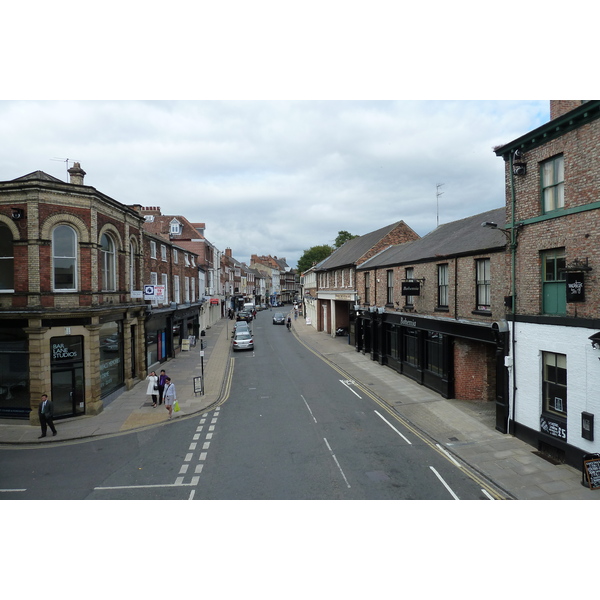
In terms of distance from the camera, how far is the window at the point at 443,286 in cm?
1836

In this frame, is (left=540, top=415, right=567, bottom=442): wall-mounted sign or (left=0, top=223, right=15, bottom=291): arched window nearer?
(left=540, top=415, right=567, bottom=442): wall-mounted sign

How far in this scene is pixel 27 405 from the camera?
15.0 m

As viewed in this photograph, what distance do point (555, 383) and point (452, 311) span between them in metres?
A: 6.48

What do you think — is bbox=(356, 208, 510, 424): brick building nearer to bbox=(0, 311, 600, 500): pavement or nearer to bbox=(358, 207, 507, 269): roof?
bbox=(358, 207, 507, 269): roof

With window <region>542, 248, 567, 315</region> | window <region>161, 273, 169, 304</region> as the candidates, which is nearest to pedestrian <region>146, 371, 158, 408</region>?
window <region>161, 273, 169, 304</region>

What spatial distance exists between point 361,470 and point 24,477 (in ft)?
30.3

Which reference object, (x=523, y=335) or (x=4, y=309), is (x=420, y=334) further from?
(x=4, y=309)

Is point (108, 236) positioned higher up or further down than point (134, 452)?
higher up

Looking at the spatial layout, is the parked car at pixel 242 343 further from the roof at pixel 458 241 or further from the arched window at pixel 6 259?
the arched window at pixel 6 259

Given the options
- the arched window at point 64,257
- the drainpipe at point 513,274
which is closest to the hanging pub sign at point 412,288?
the drainpipe at point 513,274

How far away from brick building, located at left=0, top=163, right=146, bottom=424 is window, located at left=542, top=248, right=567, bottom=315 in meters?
16.2

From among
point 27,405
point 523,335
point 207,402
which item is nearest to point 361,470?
point 523,335

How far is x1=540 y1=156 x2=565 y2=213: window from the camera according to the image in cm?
1113

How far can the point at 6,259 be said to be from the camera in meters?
14.9
